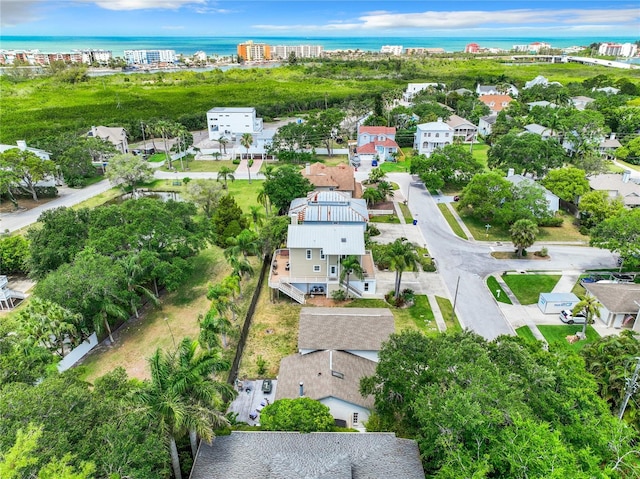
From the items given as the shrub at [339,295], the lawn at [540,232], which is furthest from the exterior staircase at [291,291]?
the lawn at [540,232]

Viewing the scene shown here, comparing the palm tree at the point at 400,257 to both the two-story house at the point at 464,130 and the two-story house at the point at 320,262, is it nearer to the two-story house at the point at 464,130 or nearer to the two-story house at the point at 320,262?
the two-story house at the point at 320,262

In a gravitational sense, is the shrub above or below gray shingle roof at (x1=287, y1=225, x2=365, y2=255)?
below

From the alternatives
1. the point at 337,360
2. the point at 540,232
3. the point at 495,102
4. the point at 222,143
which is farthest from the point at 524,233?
the point at 495,102

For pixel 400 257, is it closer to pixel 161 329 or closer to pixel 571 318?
pixel 571 318

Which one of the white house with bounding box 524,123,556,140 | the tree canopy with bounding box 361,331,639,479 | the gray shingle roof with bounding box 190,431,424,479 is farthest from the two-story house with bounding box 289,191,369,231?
the white house with bounding box 524,123,556,140

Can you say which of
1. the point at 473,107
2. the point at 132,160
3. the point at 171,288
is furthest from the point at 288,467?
the point at 473,107

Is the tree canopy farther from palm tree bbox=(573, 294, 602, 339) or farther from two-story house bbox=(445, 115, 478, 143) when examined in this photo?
two-story house bbox=(445, 115, 478, 143)
